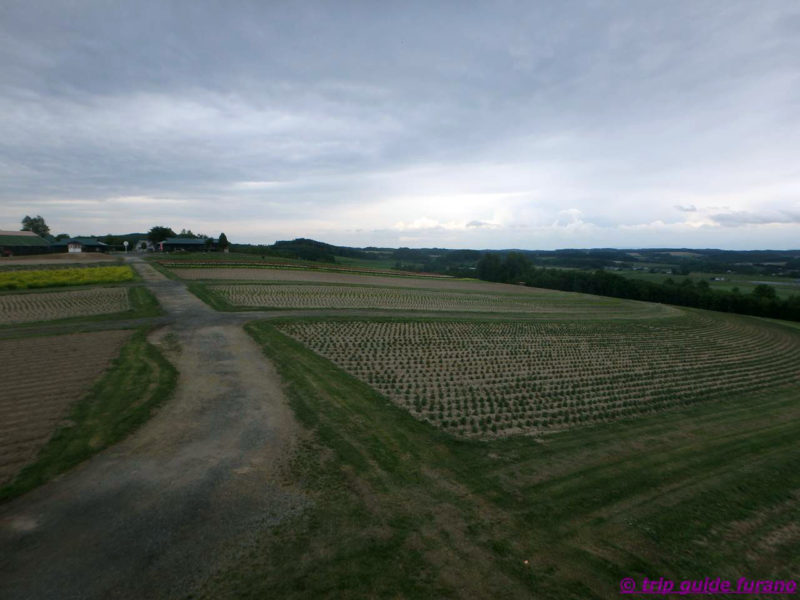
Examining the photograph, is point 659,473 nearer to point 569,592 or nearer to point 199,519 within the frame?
point 569,592

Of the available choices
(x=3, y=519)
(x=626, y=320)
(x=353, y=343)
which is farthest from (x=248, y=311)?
(x=626, y=320)

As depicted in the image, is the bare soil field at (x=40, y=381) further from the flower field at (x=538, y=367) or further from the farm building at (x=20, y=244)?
the farm building at (x=20, y=244)

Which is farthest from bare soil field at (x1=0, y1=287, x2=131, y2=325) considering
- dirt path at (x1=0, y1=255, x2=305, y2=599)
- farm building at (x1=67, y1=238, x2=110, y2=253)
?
farm building at (x1=67, y1=238, x2=110, y2=253)

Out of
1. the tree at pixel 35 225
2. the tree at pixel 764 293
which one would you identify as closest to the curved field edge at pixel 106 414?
the tree at pixel 764 293

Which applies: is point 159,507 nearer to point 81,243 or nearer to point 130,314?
point 130,314

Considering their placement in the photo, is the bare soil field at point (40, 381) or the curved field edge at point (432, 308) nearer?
the bare soil field at point (40, 381)
